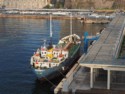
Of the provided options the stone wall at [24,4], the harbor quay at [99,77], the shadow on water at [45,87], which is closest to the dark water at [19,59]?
the shadow on water at [45,87]

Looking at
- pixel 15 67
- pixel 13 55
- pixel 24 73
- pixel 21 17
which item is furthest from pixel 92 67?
pixel 21 17

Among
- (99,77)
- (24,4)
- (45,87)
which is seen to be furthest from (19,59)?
(24,4)

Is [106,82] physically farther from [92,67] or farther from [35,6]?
[35,6]

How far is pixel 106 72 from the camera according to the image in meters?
19.4

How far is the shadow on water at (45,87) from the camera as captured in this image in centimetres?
2389

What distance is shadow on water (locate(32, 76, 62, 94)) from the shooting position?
2389cm

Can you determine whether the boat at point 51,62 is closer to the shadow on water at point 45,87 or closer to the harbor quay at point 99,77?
the shadow on water at point 45,87

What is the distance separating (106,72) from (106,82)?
2.17ft

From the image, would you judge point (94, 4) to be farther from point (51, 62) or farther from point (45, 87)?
point (45, 87)

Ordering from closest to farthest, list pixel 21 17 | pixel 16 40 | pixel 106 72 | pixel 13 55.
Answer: pixel 106 72 < pixel 13 55 < pixel 16 40 < pixel 21 17

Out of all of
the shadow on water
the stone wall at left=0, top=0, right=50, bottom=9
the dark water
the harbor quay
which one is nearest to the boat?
the shadow on water

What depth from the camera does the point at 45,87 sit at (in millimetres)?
24672

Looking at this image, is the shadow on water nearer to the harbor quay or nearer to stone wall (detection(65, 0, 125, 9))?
the harbor quay

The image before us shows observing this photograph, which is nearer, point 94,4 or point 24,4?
point 94,4
